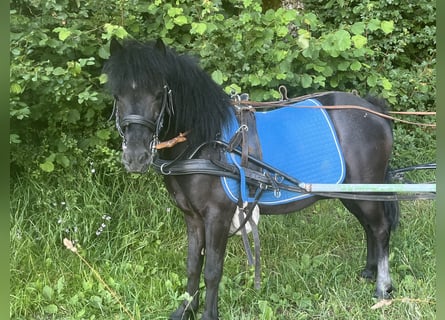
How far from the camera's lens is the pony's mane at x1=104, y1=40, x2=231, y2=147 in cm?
232

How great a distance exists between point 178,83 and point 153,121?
1.03 ft

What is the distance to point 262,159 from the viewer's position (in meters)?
2.80

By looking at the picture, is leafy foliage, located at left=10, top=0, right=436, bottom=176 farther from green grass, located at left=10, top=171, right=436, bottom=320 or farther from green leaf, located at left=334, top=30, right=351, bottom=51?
green grass, located at left=10, top=171, right=436, bottom=320

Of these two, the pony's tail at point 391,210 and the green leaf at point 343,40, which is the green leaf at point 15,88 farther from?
the pony's tail at point 391,210

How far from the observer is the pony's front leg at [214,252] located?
2.68 m

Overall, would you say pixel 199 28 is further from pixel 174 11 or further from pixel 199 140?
pixel 199 140

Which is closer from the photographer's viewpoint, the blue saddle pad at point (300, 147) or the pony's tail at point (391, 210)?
the blue saddle pad at point (300, 147)

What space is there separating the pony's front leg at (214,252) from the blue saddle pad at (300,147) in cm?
31

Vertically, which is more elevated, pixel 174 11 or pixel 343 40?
pixel 174 11

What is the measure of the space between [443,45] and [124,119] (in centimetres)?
152

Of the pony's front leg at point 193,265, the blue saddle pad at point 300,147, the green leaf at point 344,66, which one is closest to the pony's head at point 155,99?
the blue saddle pad at point 300,147

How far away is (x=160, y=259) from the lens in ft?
12.0

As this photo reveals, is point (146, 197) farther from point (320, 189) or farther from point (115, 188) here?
point (320, 189)

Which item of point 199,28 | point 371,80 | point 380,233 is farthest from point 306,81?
point 380,233
